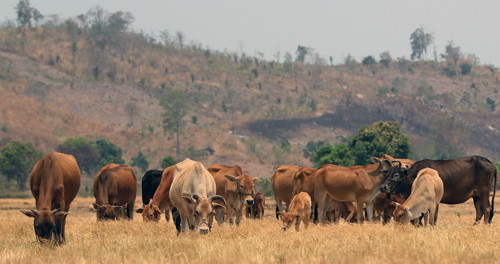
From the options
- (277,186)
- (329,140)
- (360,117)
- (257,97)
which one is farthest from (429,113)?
(277,186)

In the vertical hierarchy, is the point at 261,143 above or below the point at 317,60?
below

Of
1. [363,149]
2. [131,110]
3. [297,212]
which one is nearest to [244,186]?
[297,212]

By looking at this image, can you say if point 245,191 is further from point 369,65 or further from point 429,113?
point 369,65

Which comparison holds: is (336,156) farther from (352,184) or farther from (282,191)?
(352,184)

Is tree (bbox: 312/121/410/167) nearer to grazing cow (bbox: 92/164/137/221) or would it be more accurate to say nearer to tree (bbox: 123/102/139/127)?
grazing cow (bbox: 92/164/137/221)

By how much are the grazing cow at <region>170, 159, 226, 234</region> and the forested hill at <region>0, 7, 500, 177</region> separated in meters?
88.6

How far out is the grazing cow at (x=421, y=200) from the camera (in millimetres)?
16281

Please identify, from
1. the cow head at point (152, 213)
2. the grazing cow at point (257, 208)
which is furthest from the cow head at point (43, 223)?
the grazing cow at point (257, 208)

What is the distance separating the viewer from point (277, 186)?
24203mm

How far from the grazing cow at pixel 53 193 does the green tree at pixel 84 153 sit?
84.6 m

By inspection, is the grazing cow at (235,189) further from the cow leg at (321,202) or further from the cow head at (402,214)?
the cow head at (402,214)

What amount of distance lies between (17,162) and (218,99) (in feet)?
230

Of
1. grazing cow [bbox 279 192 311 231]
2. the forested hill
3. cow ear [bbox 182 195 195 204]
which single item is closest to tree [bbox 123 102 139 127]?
the forested hill

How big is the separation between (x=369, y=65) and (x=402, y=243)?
17717 cm
